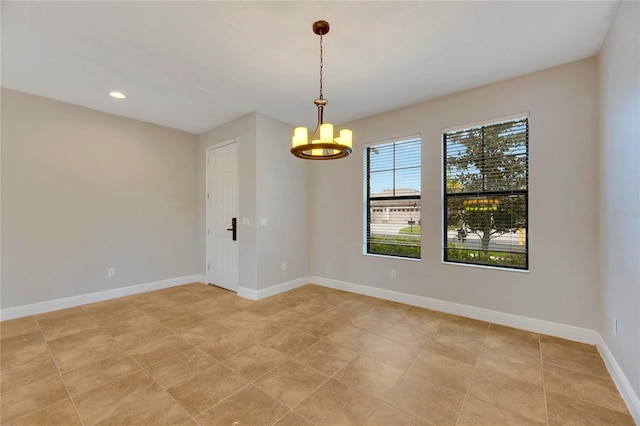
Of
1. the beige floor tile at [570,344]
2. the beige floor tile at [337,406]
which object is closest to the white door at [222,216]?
the beige floor tile at [337,406]

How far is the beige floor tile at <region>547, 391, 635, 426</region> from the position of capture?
65.6 inches

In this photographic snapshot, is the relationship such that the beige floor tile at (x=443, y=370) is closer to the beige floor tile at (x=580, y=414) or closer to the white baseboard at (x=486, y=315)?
the beige floor tile at (x=580, y=414)

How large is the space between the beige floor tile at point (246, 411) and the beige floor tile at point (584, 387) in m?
2.03

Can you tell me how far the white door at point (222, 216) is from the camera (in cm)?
441

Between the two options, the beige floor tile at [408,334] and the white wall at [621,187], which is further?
the beige floor tile at [408,334]

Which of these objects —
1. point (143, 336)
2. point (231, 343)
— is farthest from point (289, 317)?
point (143, 336)

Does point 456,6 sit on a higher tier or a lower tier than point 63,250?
higher

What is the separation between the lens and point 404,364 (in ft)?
7.52

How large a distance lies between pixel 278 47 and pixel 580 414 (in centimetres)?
365

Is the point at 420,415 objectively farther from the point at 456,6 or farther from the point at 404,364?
the point at 456,6

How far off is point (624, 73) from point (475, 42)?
3.59 ft

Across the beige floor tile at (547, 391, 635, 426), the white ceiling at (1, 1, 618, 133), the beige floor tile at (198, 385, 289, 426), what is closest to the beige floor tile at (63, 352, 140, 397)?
the beige floor tile at (198, 385, 289, 426)

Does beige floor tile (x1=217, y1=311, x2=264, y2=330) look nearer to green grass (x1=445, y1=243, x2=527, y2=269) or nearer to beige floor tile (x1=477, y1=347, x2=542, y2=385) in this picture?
beige floor tile (x1=477, y1=347, x2=542, y2=385)

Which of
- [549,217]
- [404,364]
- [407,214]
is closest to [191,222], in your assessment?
[407,214]
